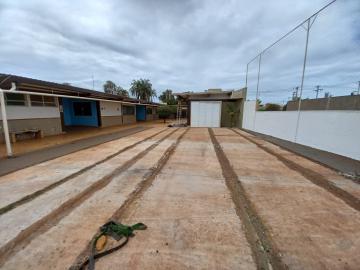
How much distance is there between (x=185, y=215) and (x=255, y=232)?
3.06 feet

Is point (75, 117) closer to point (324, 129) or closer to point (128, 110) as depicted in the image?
point (128, 110)

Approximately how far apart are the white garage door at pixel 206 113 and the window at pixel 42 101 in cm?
1077

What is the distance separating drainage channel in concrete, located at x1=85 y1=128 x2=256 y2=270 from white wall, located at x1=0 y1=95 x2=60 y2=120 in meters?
8.35

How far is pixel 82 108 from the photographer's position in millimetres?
14938

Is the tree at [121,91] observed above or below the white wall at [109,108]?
above

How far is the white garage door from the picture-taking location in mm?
16891

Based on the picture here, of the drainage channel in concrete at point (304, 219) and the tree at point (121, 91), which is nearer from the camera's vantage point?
the drainage channel in concrete at point (304, 219)

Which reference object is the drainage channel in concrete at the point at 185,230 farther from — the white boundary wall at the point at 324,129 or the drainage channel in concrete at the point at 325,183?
the white boundary wall at the point at 324,129

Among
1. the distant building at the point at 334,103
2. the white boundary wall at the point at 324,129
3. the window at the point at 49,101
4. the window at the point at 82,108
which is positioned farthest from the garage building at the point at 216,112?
the window at the point at 49,101

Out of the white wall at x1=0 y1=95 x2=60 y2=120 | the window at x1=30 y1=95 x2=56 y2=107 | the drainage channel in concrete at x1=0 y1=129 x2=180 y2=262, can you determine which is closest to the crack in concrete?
the drainage channel in concrete at x1=0 y1=129 x2=180 y2=262

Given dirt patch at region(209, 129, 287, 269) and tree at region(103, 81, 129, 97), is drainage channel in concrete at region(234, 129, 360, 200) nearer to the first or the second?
dirt patch at region(209, 129, 287, 269)

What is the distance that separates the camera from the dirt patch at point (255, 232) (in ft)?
6.11

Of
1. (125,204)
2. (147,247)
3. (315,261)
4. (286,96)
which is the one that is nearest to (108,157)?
(125,204)

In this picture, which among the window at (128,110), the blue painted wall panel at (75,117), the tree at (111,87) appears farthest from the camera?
the tree at (111,87)
